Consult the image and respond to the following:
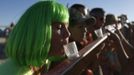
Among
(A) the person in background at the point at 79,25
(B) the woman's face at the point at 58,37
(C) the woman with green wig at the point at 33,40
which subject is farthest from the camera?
(A) the person in background at the point at 79,25

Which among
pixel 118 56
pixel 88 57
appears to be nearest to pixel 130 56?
pixel 118 56

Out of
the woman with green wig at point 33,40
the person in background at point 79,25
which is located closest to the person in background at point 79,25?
the person in background at point 79,25

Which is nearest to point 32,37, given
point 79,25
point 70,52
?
point 70,52

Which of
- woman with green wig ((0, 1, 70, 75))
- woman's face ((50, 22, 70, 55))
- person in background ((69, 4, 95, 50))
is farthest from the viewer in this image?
person in background ((69, 4, 95, 50))

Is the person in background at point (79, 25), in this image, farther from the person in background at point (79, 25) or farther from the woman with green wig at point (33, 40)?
the woman with green wig at point (33, 40)

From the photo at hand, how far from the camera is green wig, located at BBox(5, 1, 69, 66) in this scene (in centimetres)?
319

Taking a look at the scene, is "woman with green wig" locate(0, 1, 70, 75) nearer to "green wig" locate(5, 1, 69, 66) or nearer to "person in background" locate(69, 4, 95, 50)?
"green wig" locate(5, 1, 69, 66)

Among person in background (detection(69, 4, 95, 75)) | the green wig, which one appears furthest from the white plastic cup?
person in background (detection(69, 4, 95, 75))

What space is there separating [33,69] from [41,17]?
422mm

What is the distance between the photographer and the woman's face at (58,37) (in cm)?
341

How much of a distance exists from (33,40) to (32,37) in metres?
0.03

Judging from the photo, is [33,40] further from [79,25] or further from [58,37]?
[79,25]

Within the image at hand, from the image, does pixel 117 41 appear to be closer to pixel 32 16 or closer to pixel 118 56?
pixel 118 56

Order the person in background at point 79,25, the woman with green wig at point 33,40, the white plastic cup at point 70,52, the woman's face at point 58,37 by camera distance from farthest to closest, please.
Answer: the person in background at point 79,25 → the white plastic cup at point 70,52 → the woman's face at point 58,37 → the woman with green wig at point 33,40
